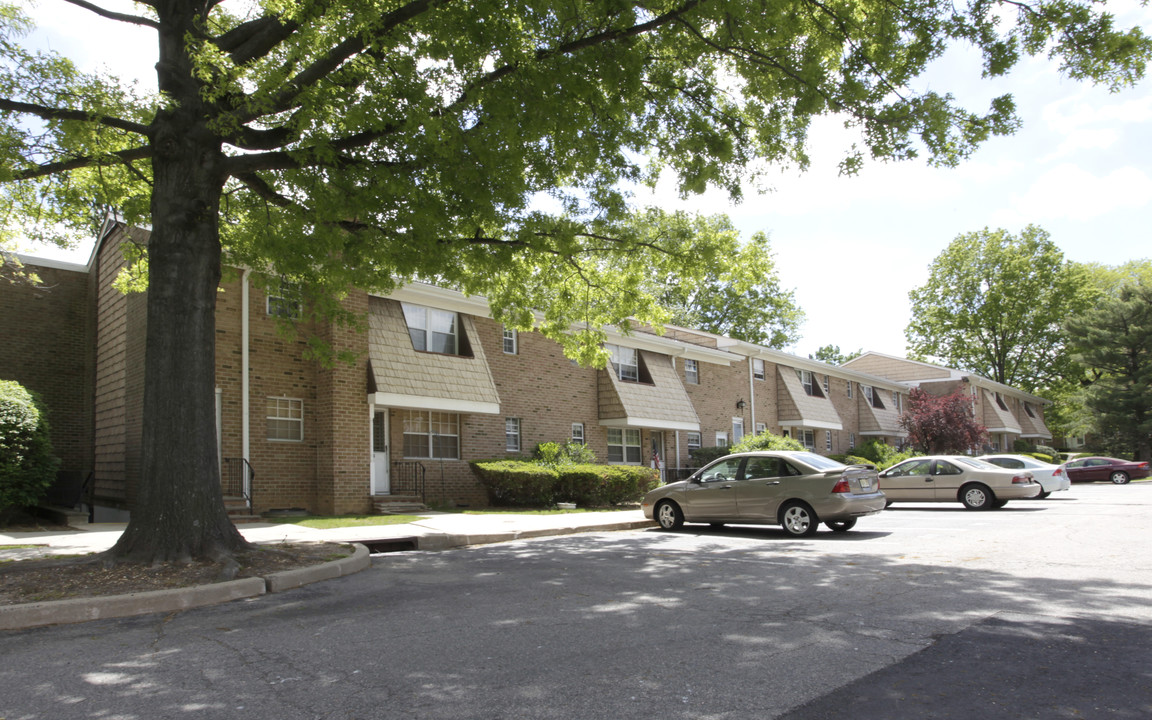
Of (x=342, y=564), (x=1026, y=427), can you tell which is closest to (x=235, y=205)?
(x=342, y=564)

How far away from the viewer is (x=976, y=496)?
18.1 metres

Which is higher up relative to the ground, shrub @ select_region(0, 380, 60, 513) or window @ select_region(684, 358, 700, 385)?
window @ select_region(684, 358, 700, 385)

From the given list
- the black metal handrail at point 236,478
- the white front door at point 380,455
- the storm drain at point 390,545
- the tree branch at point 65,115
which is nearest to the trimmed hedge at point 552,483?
the white front door at point 380,455

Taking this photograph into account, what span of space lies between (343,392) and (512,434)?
575 centimetres

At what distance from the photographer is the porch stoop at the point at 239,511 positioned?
14.6 metres

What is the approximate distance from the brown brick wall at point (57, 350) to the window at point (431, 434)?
8300mm

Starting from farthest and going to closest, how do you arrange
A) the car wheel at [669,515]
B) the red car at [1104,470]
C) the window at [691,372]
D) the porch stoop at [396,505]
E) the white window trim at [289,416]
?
the red car at [1104,470] < the window at [691,372] < the porch stoop at [396,505] < the white window trim at [289,416] < the car wheel at [669,515]

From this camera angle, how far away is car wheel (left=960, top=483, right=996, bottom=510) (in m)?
18.0

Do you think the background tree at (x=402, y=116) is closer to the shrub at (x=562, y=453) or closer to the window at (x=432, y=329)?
the window at (x=432, y=329)

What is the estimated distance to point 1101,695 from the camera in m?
3.92

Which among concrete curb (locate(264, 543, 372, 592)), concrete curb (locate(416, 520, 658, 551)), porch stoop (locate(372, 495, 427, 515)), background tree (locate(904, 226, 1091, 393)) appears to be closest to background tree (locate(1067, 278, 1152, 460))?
background tree (locate(904, 226, 1091, 393))

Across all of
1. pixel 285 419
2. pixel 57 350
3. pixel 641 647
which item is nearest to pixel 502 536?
pixel 285 419

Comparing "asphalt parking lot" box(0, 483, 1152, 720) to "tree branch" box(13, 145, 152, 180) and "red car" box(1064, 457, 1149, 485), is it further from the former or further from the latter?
"red car" box(1064, 457, 1149, 485)

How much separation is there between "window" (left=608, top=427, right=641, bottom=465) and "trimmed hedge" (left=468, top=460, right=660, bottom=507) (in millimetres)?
3902
